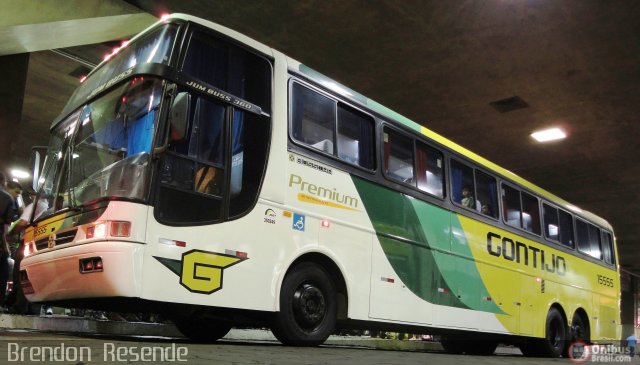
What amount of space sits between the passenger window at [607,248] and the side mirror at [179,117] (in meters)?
11.5

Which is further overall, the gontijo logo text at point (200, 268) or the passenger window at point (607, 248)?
the passenger window at point (607, 248)

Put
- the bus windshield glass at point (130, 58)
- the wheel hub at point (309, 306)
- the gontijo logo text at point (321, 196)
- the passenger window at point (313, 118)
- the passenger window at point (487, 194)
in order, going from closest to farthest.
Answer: the bus windshield glass at point (130, 58)
the wheel hub at point (309, 306)
the gontijo logo text at point (321, 196)
the passenger window at point (313, 118)
the passenger window at point (487, 194)

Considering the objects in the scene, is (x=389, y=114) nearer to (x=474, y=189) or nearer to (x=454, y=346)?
(x=474, y=189)

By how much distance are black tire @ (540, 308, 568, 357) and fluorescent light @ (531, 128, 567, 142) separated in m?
4.64

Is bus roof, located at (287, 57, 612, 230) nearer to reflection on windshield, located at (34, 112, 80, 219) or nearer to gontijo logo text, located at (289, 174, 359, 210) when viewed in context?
gontijo logo text, located at (289, 174, 359, 210)

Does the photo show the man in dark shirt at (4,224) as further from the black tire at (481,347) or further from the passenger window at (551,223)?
the passenger window at (551,223)

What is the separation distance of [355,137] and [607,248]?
9410 millimetres

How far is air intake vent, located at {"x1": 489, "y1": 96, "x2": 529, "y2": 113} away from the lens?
1143 cm

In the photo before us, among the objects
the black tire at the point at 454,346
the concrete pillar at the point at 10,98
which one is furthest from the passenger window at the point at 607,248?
the concrete pillar at the point at 10,98

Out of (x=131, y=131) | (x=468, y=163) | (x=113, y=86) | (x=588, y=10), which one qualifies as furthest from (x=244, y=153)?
(x=588, y=10)

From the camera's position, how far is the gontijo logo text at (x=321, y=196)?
219 inches

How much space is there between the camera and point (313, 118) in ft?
19.8

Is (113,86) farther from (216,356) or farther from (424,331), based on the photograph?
(424,331)

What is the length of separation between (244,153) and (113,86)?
55.4 inches
